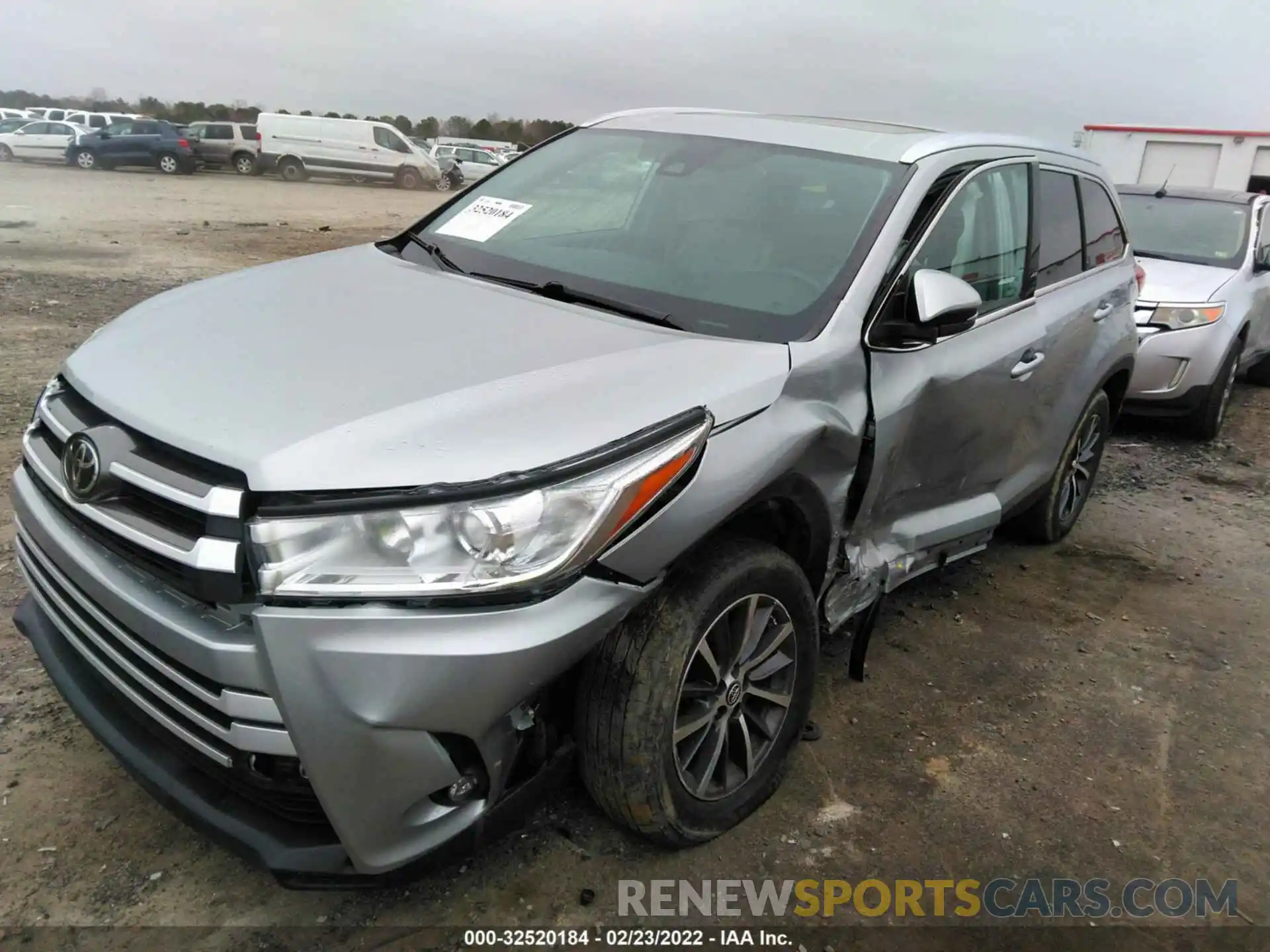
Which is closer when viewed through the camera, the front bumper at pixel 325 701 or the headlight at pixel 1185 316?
the front bumper at pixel 325 701

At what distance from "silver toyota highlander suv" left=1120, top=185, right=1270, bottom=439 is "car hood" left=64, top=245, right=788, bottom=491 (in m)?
5.16

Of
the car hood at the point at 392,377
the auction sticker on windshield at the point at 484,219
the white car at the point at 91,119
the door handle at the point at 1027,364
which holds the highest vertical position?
the white car at the point at 91,119

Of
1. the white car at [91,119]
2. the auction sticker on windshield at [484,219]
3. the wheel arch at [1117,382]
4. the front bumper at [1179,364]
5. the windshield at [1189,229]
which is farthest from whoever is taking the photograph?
the white car at [91,119]

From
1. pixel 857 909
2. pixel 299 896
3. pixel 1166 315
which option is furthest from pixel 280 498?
pixel 1166 315

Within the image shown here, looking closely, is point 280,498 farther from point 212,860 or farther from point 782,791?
point 782,791

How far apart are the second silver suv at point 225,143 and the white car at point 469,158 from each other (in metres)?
5.25

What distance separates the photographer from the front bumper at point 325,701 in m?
1.70

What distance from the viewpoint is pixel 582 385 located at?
206 centimetres

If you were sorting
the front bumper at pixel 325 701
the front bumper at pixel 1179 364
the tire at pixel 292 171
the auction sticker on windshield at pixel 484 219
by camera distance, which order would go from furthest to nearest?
the tire at pixel 292 171, the front bumper at pixel 1179 364, the auction sticker on windshield at pixel 484 219, the front bumper at pixel 325 701

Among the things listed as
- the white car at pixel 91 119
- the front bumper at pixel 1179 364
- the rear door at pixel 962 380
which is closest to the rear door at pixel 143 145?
the white car at pixel 91 119

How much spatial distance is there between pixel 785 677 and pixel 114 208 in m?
18.2

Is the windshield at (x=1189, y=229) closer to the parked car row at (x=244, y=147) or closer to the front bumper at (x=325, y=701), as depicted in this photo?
the front bumper at (x=325, y=701)

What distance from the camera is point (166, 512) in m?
1.84

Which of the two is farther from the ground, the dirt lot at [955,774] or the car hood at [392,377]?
the car hood at [392,377]
